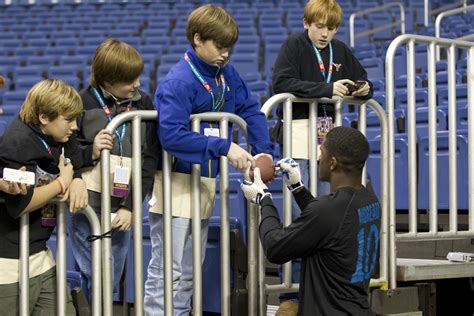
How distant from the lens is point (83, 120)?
412 centimetres

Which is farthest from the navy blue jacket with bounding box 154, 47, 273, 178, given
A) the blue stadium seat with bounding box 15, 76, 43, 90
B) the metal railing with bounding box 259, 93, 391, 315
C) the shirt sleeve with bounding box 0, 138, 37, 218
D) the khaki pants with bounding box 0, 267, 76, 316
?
the blue stadium seat with bounding box 15, 76, 43, 90

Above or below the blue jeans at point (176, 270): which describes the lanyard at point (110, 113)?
above

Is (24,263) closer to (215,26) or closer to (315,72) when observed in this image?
(215,26)

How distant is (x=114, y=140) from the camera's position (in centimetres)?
407

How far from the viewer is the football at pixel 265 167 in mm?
4113

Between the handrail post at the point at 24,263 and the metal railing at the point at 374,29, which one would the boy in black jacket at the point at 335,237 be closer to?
the handrail post at the point at 24,263

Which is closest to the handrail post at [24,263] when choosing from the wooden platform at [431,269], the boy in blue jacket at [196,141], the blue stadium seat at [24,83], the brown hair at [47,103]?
the brown hair at [47,103]

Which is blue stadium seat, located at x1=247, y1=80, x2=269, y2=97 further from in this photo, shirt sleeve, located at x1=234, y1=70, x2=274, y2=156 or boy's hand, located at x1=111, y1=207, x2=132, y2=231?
boy's hand, located at x1=111, y1=207, x2=132, y2=231

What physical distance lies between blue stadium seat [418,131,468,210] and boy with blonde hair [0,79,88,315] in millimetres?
2750

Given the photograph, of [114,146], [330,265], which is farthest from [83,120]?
[330,265]

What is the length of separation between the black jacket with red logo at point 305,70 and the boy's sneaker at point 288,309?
900 millimetres

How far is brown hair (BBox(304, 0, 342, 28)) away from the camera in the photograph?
4762 millimetres

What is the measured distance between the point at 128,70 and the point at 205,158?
0.50 metres

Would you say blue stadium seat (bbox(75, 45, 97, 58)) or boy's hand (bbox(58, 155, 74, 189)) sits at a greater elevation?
blue stadium seat (bbox(75, 45, 97, 58))
